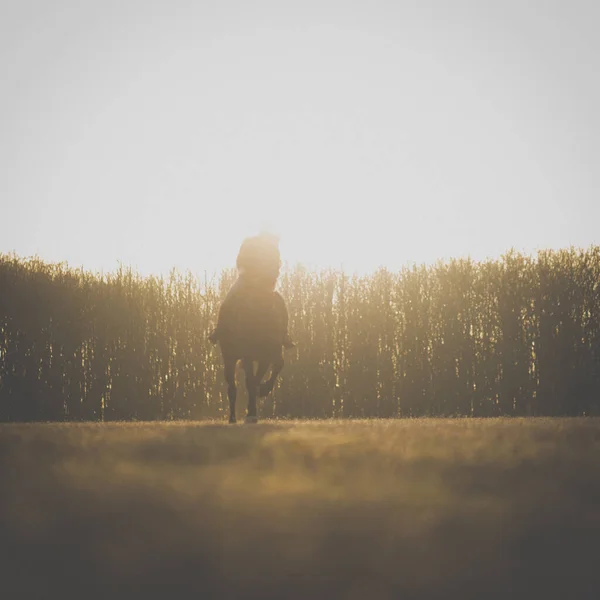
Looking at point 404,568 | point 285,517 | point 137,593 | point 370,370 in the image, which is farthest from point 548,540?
point 370,370

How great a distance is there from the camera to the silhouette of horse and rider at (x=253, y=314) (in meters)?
10.5

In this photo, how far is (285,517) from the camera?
6.85ft

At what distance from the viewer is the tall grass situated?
53.7 ft

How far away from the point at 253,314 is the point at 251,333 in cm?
25

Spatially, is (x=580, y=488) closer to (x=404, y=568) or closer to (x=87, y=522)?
(x=404, y=568)

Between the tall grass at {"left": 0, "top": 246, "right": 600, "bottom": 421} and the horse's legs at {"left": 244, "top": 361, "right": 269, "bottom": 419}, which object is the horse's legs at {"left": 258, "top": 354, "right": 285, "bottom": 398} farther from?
the tall grass at {"left": 0, "top": 246, "right": 600, "bottom": 421}

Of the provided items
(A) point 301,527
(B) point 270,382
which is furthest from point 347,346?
(A) point 301,527

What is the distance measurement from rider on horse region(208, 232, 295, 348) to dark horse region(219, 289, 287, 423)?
0.18ft

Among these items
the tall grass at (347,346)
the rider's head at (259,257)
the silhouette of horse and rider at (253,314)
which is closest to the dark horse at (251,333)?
the silhouette of horse and rider at (253,314)

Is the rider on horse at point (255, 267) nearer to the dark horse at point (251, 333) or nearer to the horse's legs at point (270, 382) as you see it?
the dark horse at point (251, 333)

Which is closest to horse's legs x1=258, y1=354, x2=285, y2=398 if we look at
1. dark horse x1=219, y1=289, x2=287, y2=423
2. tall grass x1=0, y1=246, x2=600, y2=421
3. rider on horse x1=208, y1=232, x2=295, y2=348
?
dark horse x1=219, y1=289, x2=287, y2=423

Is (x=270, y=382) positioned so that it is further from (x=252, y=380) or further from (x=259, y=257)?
(x=259, y=257)

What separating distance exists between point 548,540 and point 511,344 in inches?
Result: 590

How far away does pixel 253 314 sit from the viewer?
10453 millimetres
